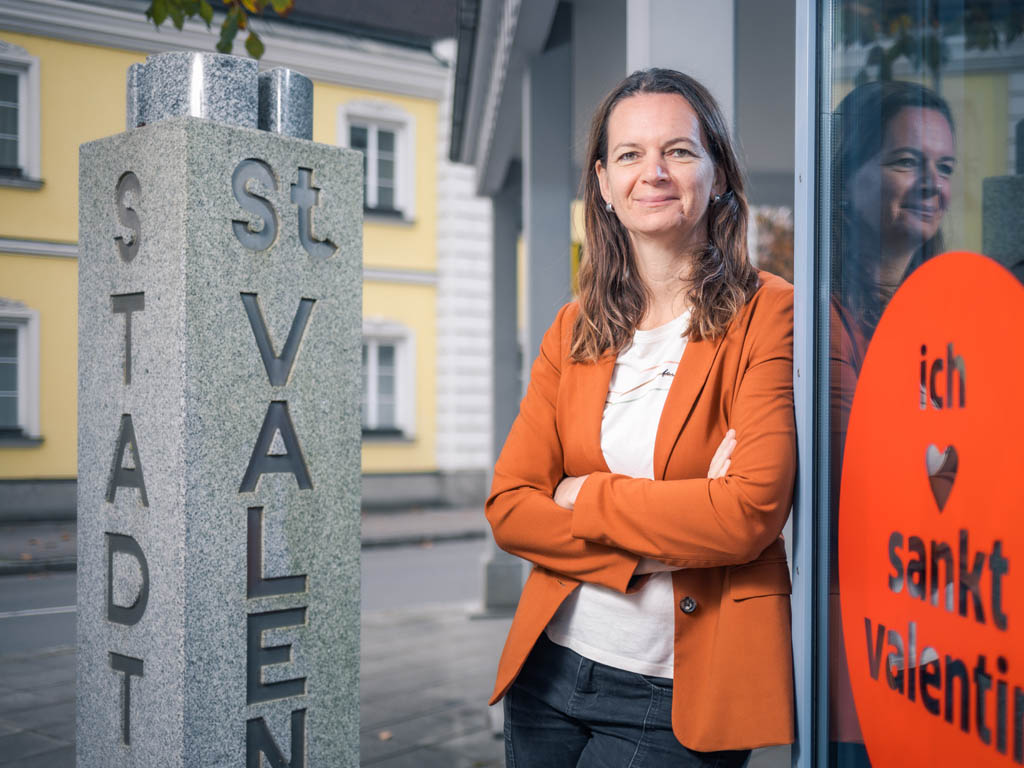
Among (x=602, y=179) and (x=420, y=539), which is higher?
(x=602, y=179)

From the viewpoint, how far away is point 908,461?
1.26 m

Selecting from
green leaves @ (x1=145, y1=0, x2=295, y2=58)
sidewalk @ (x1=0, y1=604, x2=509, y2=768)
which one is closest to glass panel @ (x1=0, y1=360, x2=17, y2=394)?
sidewalk @ (x1=0, y1=604, x2=509, y2=768)

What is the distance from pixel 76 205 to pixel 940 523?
27.7ft

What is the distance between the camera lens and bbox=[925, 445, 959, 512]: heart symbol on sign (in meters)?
1.13

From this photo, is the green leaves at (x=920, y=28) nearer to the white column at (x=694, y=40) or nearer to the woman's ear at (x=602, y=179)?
the woman's ear at (x=602, y=179)

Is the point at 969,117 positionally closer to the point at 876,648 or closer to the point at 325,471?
the point at 876,648

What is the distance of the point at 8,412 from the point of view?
884cm

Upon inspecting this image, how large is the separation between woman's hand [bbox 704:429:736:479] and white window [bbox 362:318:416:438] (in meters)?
15.1

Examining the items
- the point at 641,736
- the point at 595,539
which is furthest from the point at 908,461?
the point at 641,736

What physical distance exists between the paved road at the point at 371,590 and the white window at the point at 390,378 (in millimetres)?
4119

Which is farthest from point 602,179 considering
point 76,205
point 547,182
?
point 76,205

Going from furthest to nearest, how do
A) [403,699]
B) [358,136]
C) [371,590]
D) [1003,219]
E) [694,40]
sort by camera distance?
[358,136] → [371,590] → [403,699] → [694,40] → [1003,219]

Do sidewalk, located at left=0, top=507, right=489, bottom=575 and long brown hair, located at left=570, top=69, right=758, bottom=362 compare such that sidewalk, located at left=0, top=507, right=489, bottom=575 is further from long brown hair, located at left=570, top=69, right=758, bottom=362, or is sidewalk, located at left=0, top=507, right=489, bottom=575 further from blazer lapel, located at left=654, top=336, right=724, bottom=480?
blazer lapel, located at left=654, top=336, right=724, bottom=480

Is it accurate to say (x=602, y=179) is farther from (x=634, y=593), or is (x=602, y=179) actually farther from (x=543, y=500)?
→ (x=634, y=593)
